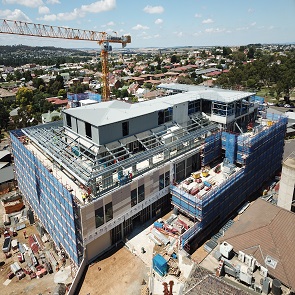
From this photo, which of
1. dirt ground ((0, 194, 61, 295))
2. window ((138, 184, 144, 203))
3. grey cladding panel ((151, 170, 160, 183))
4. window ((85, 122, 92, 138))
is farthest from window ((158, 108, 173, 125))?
dirt ground ((0, 194, 61, 295))

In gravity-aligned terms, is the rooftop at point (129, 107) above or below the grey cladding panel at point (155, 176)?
above

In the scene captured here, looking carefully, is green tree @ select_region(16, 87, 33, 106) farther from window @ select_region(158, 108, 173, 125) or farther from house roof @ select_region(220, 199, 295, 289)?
house roof @ select_region(220, 199, 295, 289)

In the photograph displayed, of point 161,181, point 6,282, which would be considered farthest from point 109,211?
point 6,282

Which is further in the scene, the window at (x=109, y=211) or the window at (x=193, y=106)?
the window at (x=193, y=106)

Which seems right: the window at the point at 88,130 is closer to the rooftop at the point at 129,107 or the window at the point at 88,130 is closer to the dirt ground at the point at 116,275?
the rooftop at the point at 129,107

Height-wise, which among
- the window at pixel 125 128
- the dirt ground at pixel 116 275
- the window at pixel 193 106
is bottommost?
the dirt ground at pixel 116 275

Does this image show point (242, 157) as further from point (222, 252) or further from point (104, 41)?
point (104, 41)

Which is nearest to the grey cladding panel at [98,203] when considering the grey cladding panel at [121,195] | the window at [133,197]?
the grey cladding panel at [121,195]
